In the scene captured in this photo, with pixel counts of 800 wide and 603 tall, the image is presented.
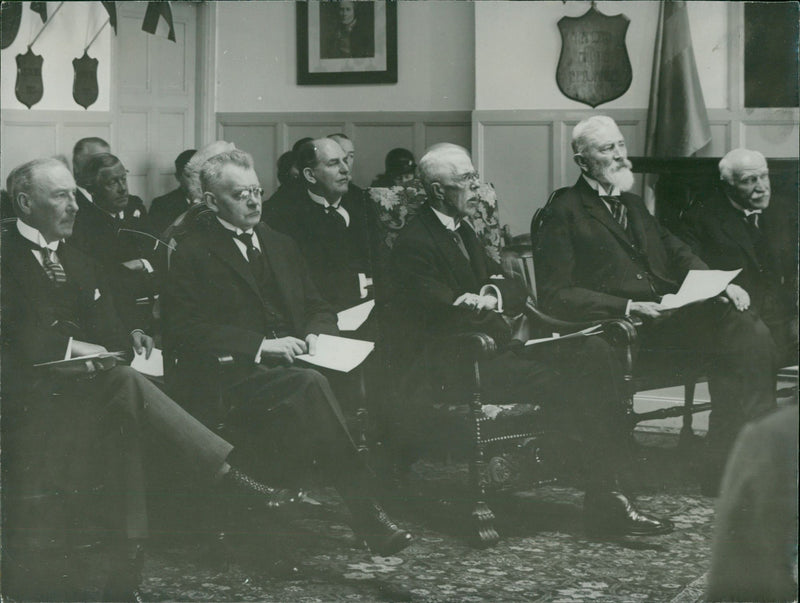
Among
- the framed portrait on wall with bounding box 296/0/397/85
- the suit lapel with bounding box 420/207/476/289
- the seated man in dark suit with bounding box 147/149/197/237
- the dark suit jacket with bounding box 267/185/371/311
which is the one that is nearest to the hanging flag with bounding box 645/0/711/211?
the suit lapel with bounding box 420/207/476/289

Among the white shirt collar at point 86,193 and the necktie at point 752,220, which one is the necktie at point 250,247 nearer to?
the white shirt collar at point 86,193

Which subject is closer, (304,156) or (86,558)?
(86,558)

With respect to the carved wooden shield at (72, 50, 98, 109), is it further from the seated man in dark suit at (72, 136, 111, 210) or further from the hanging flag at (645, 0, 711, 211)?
the hanging flag at (645, 0, 711, 211)

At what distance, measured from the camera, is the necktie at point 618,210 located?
12.2 feet

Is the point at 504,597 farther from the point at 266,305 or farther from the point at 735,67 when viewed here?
the point at 735,67

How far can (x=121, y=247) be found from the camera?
10.4 feet

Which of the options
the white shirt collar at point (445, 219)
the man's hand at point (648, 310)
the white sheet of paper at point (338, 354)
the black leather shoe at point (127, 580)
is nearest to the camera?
the black leather shoe at point (127, 580)

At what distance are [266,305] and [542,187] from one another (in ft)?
3.83

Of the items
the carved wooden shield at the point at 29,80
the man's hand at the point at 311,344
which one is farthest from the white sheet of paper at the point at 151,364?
the carved wooden shield at the point at 29,80

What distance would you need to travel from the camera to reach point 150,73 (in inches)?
126

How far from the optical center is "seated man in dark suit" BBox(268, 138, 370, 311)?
135 inches

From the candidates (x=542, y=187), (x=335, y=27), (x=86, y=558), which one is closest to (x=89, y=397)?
(x=86, y=558)

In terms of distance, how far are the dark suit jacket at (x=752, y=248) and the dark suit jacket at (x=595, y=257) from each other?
12cm

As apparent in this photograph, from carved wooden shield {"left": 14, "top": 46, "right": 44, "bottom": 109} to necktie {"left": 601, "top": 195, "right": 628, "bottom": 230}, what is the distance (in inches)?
80.2
